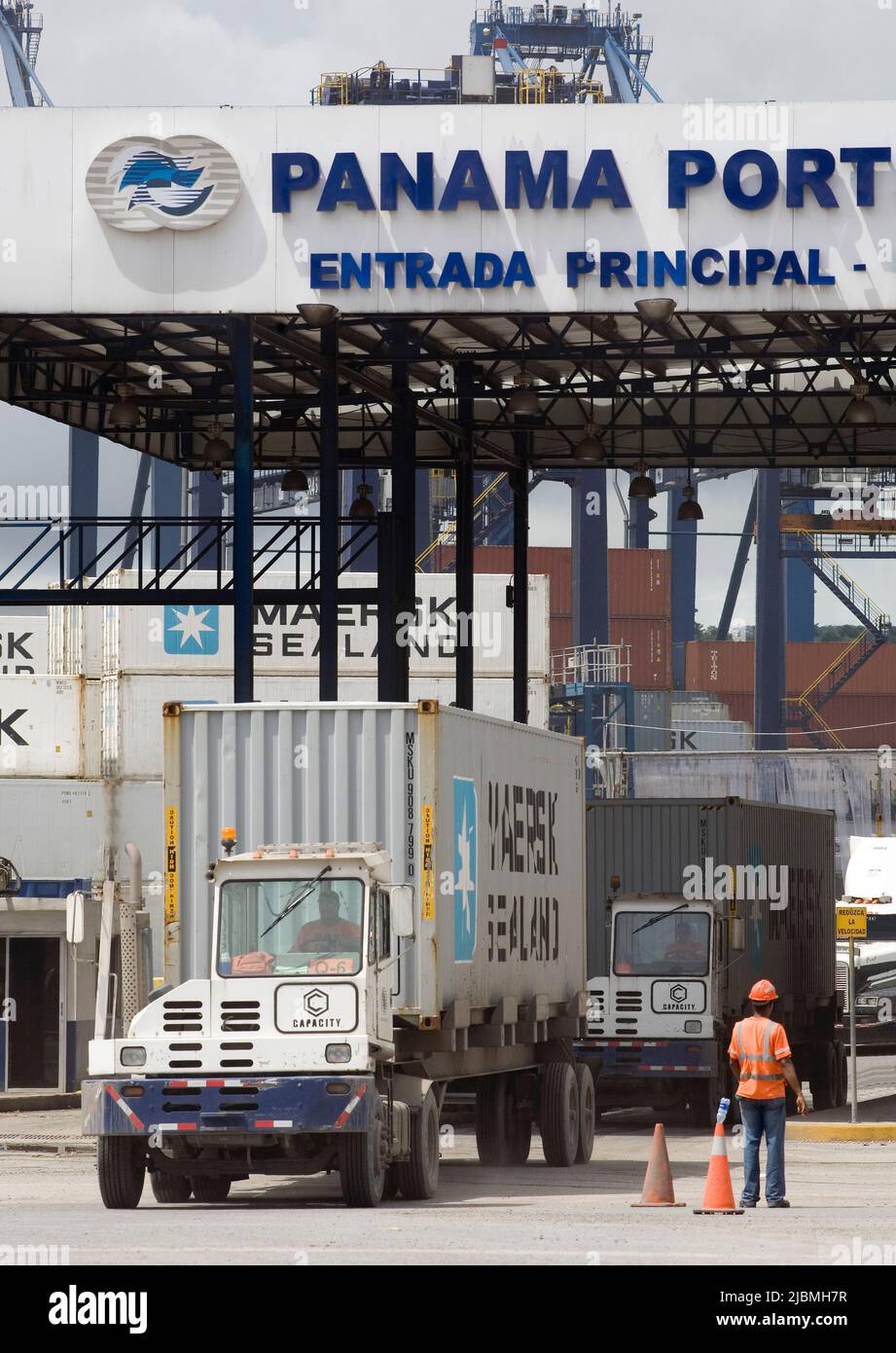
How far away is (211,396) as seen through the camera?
3569cm

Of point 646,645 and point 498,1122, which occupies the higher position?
point 646,645

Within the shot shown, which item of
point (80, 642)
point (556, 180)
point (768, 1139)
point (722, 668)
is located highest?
point (722, 668)

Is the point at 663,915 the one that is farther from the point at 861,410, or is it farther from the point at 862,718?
the point at 862,718

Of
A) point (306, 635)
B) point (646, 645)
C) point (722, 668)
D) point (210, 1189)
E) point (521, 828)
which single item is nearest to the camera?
point (210, 1189)

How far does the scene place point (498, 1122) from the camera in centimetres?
2097

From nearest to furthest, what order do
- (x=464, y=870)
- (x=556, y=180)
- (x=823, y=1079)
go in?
1. (x=464, y=870)
2. (x=556, y=180)
3. (x=823, y=1079)

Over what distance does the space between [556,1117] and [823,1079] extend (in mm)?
11832

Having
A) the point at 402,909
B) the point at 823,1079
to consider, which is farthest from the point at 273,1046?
the point at 823,1079

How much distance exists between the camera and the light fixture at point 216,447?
36156 mm

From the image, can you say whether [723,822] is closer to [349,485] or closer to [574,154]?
[574,154]

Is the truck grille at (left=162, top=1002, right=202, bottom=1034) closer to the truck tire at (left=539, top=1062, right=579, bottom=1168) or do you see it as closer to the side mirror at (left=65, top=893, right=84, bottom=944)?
the side mirror at (left=65, top=893, right=84, bottom=944)

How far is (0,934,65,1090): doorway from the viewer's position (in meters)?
35.7

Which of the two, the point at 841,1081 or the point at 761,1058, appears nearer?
the point at 761,1058

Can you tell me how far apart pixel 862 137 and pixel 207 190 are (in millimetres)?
8043
